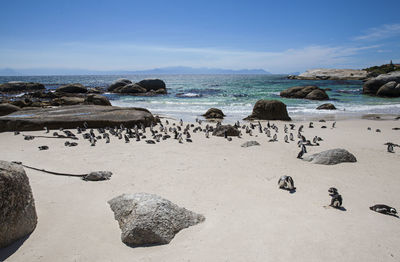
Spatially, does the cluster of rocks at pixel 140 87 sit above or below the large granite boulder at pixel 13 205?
above

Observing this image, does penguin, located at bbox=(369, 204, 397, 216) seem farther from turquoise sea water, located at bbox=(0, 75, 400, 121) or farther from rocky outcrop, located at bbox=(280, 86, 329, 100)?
rocky outcrop, located at bbox=(280, 86, 329, 100)

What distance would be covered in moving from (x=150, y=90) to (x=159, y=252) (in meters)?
47.5

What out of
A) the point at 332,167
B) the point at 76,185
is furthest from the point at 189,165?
the point at 332,167

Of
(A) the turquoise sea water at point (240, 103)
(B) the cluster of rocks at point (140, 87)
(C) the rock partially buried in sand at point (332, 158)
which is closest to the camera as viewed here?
(C) the rock partially buried in sand at point (332, 158)

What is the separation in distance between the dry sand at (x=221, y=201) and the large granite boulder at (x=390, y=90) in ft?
112

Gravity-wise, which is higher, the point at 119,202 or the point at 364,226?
the point at 119,202

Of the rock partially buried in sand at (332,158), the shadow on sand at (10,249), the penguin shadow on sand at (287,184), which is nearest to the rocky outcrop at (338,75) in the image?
the rock partially buried in sand at (332,158)

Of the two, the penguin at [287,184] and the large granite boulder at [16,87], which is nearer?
the penguin at [287,184]

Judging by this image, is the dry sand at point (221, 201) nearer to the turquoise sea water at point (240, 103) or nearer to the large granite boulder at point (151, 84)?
the turquoise sea water at point (240, 103)

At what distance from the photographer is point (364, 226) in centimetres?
434

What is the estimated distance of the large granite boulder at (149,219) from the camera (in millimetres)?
3740

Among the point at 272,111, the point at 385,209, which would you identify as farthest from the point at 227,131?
the point at 272,111

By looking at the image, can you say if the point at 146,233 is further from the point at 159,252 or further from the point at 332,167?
the point at 332,167

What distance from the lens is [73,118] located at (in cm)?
1383
